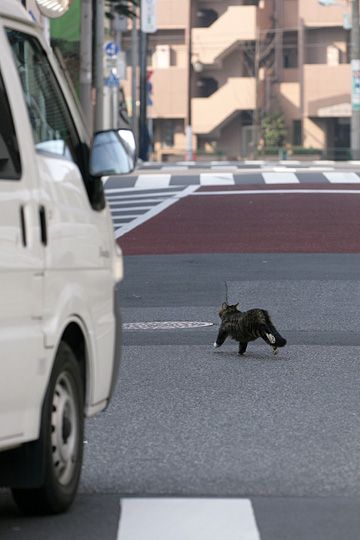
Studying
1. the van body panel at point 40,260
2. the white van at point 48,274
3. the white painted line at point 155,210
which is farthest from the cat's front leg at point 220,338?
the white painted line at point 155,210

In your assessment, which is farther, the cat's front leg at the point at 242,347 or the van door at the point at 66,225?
the cat's front leg at the point at 242,347

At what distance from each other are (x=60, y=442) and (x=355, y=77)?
58.2 m

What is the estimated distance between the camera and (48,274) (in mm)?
5594

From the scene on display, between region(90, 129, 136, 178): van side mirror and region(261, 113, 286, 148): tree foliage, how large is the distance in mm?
73128

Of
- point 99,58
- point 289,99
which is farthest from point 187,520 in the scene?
point 289,99

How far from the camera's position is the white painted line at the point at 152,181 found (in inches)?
1231

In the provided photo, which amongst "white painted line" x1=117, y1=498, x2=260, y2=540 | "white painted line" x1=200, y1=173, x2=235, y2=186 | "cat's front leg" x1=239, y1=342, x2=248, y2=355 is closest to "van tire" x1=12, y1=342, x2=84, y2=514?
"white painted line" x1=117, y1=498, x2=260, y2=540

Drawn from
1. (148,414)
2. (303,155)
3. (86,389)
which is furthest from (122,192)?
(303,155)

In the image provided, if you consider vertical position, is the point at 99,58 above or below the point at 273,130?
above

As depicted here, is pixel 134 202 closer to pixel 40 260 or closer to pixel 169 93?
pixel 40 260

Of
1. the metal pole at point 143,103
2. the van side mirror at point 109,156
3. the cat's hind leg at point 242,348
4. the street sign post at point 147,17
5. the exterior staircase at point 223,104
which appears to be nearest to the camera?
the van side mirror at point 109,156

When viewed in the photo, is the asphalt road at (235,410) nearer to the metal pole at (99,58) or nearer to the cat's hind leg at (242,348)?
the cat's hind leg at (242,348)

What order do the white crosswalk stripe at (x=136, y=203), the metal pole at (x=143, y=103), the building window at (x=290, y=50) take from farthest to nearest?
the building window at (x=290, y=50), the metal pole at (x=143, y=103), the white crosswalk stripe at (x=136, y=203)

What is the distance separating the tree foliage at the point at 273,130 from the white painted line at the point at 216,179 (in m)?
44.9
